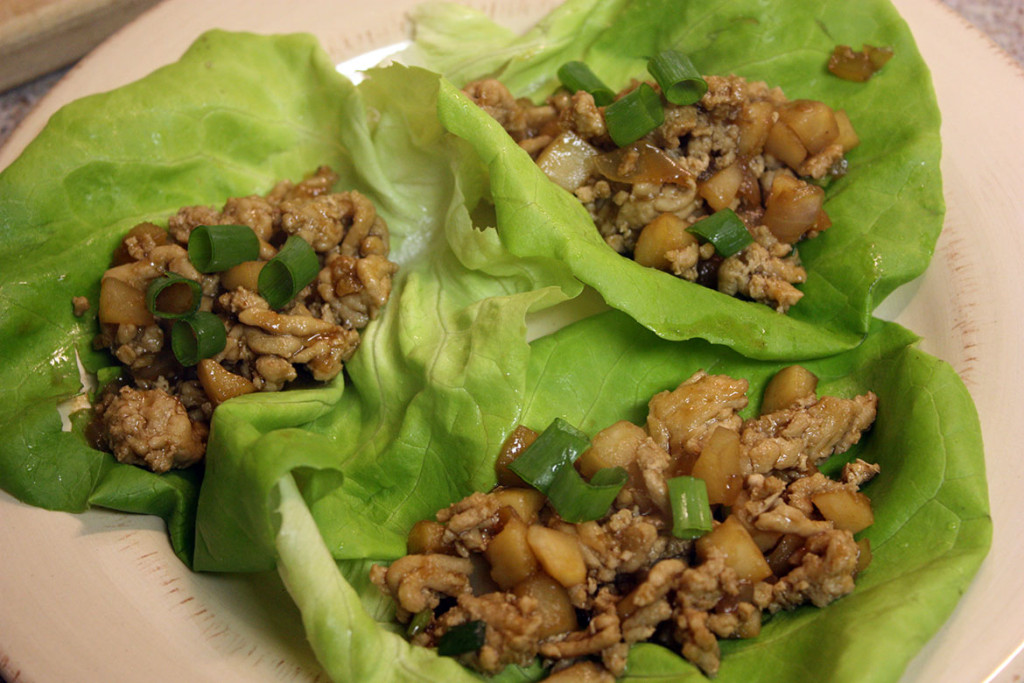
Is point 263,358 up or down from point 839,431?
up

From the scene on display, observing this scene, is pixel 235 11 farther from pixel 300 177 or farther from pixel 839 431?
pixel 839 431

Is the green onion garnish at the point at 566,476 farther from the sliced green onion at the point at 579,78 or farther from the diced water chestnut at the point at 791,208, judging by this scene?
the sliced green onion at the point at 579,78

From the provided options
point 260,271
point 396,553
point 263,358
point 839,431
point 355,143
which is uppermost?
point 355,143

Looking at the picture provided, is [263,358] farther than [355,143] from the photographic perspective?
No

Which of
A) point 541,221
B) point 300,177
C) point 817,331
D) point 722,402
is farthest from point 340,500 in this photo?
point 817,331

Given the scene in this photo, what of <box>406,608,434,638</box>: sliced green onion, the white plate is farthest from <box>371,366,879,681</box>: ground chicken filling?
the white plate

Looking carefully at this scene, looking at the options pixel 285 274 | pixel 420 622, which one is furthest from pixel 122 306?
pixel 420 622

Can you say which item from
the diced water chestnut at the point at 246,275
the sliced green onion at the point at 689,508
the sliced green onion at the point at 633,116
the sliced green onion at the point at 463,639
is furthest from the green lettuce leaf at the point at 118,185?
the sliced green onion at the point at 689,508

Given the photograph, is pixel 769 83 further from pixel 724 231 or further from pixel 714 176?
pixel 724 231

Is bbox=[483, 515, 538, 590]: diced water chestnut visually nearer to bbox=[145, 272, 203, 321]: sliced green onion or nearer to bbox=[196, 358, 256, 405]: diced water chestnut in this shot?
bbox=[196, 358, 256, 405]: diced water chestnut
